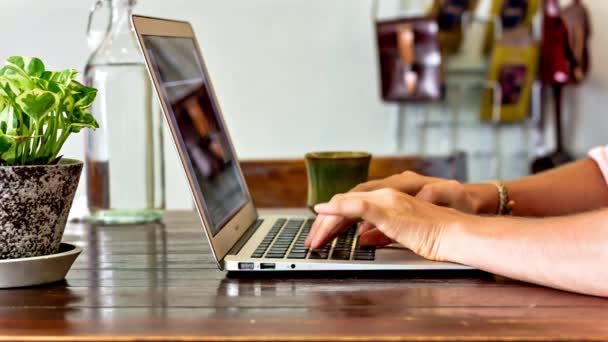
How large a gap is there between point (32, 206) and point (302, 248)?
31 centimetres

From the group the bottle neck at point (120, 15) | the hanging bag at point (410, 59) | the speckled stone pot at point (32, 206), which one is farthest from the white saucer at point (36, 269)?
the hanging bag at point (410, 59)

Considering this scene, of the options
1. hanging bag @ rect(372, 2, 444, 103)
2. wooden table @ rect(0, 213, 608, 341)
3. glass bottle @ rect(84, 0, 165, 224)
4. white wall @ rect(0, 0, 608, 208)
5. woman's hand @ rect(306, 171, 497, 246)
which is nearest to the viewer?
wooden table @ rect(0, 213, 608, 341)

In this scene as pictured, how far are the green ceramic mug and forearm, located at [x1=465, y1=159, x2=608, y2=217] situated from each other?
0.82 ft

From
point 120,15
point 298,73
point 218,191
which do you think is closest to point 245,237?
point 218,191

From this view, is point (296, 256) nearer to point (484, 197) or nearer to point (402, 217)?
point (402, 217)

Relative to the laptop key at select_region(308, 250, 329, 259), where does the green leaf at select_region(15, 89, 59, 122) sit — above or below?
above

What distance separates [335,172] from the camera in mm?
1257

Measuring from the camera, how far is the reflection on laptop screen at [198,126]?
1001 mm

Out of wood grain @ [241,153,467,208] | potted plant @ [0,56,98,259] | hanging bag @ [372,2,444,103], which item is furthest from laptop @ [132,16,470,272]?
hanging bag @ [372,2,444,103]

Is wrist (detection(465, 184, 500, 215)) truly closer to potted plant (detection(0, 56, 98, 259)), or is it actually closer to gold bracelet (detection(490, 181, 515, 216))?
gold bracelet (detection(490, 181, 515, 216))

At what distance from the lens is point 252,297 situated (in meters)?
0.85

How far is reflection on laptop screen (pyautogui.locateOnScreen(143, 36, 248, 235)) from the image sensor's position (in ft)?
3.28

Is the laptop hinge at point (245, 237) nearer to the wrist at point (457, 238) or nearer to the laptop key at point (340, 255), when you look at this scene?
the laptop key at point (340, 255)

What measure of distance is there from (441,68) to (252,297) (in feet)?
8.48
